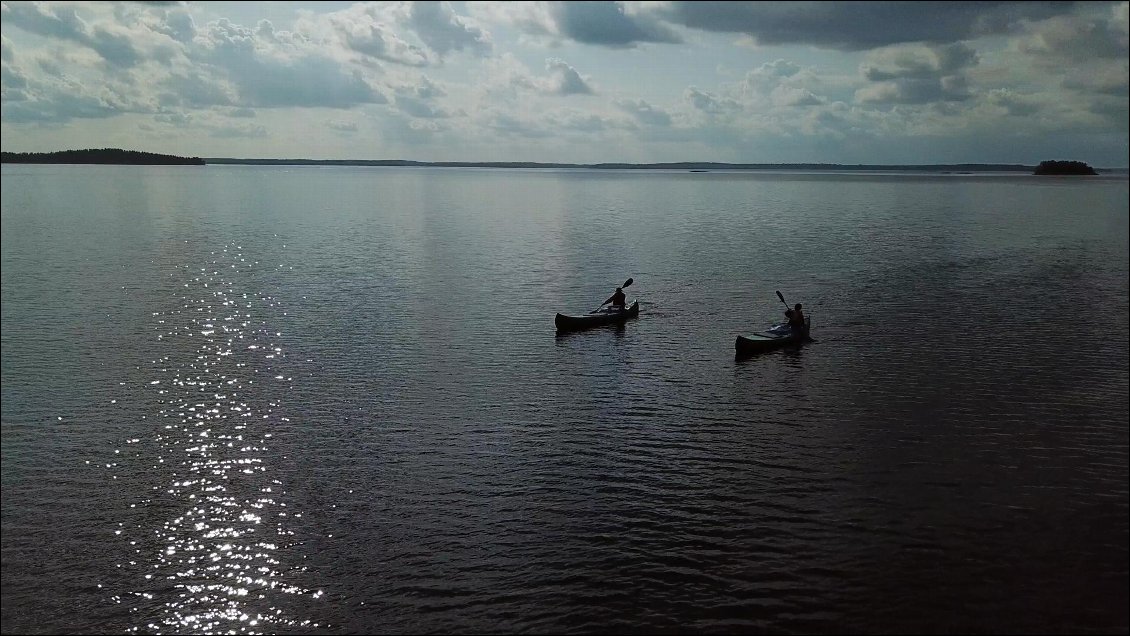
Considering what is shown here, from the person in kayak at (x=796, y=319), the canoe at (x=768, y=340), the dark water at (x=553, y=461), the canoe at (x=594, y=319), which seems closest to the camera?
the dark water at (x=553, y=461)

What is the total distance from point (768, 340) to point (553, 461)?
66.2 feet

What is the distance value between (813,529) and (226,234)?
105 meters

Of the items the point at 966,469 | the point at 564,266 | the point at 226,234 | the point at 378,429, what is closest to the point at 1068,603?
the point at 966,469

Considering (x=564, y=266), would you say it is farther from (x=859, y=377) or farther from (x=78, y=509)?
(x=78, y=509)

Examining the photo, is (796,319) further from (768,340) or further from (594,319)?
(594,319)

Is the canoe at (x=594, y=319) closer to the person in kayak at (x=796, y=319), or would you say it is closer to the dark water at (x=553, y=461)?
the dark water at (x=553, y=461)

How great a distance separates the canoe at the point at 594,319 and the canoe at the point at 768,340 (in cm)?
936

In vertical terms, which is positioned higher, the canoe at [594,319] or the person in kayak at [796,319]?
the person in kayak at [796,319]

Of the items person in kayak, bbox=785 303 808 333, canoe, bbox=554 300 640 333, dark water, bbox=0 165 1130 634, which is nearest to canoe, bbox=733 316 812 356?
person in kayak, bbox=785 303 808 333

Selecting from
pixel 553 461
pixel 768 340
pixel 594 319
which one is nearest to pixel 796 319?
pixel 768 340

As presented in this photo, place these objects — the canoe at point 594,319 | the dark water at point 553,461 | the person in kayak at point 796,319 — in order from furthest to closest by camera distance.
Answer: the canoe at point 594,319 < the person in kayak at point 796,319 < the dark water at point 553,461

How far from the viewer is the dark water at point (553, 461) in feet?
66.0

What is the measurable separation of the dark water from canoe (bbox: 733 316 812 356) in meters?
1.08

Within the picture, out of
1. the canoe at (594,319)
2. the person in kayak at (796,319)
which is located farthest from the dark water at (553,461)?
the person in kayak at (796,319)
